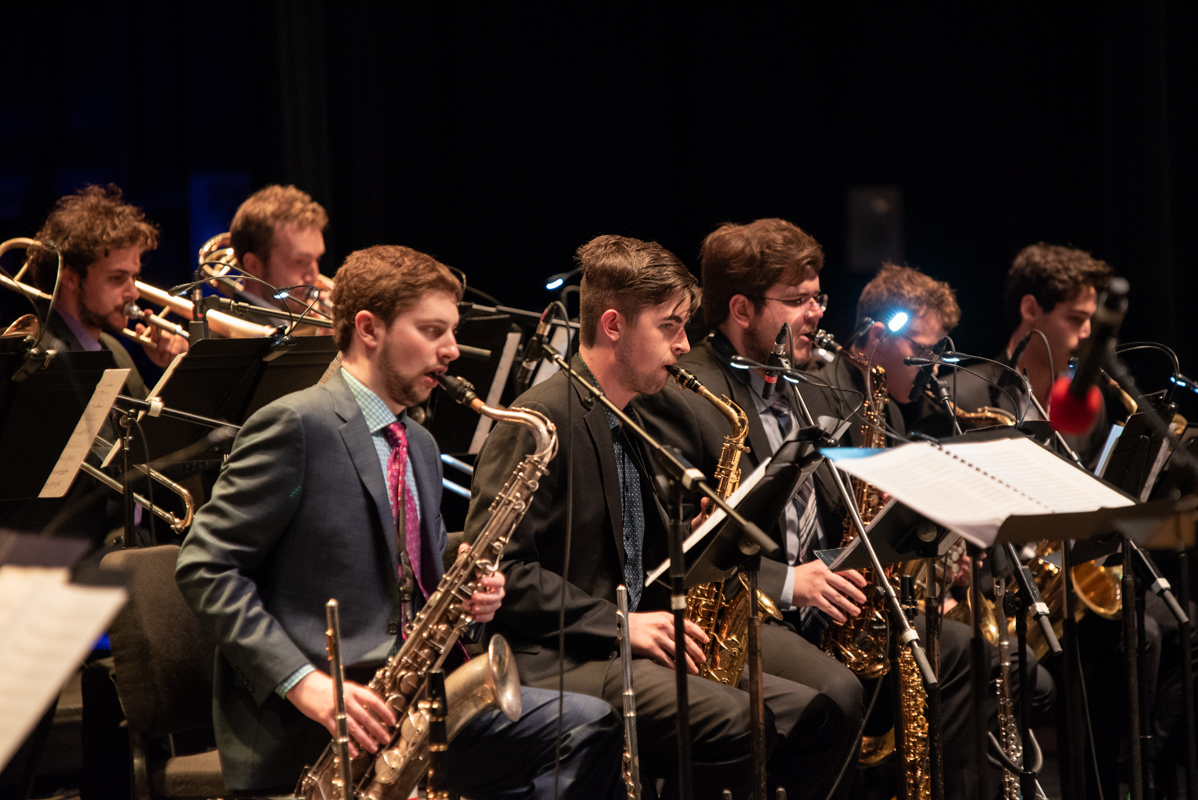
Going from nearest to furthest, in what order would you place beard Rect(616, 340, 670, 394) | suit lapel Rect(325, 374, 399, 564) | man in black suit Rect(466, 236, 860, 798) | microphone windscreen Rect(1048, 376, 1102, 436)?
microphone windscreen Rect(1048, 376, 1102, 436)
suit lapel Rect(325, 374, 399, 564)
man in black suit Rect(466, 236, 860, 798)
beard Rect(616, 340, 670, 394)

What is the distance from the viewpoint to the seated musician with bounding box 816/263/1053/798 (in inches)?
145

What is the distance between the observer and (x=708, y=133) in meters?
6.46

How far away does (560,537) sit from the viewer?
3066mm

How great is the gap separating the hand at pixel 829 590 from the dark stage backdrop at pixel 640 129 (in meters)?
3.11

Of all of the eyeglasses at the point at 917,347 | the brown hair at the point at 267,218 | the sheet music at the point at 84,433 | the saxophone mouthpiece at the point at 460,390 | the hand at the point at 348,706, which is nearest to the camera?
Answer: the hand at the point at 348,706

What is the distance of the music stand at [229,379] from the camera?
3.44 metres

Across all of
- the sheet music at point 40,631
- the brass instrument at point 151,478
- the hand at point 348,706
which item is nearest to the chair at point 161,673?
the hand at point 348,706

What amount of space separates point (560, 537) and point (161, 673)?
41.2 inches

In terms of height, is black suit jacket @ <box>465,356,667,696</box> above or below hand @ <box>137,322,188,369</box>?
below

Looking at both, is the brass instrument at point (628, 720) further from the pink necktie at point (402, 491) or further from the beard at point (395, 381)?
the beard at point (395, 381)

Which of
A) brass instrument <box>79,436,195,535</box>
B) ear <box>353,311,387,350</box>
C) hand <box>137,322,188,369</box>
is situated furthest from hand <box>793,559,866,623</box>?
hand <box>137,322,188,369</box>

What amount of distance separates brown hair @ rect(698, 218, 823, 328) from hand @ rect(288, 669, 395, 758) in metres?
2.04

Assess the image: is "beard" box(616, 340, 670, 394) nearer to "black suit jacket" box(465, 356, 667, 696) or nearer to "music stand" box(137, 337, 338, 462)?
"black suit jacket" box(465, 356, 667, 696)

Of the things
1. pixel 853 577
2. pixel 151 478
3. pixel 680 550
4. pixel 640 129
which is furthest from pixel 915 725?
pixel 640 129
